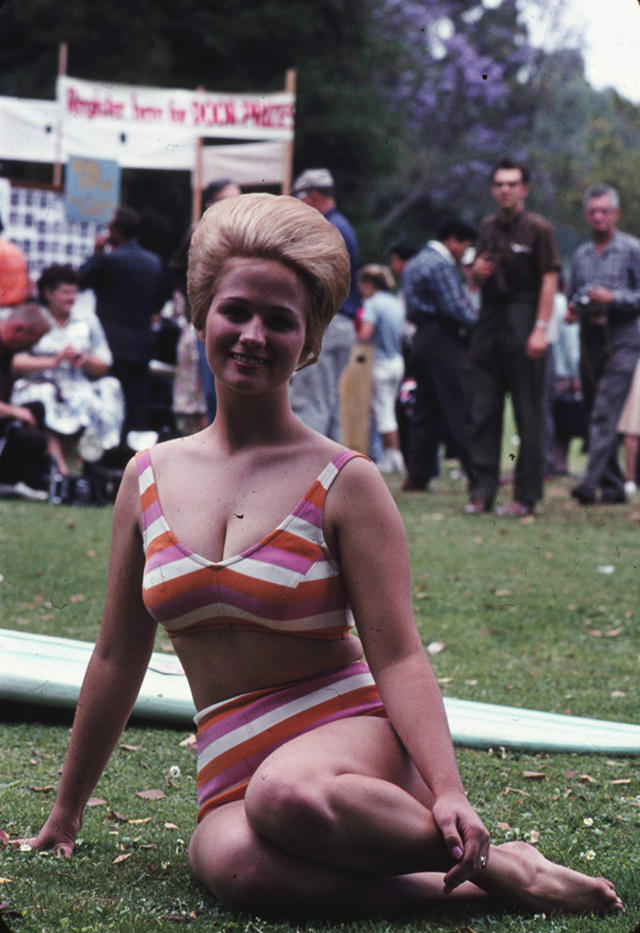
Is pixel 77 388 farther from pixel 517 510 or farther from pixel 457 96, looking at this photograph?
pixel 457 96

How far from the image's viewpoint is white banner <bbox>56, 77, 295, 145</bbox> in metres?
11.2

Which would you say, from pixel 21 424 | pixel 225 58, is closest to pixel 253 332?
pixel 21 424

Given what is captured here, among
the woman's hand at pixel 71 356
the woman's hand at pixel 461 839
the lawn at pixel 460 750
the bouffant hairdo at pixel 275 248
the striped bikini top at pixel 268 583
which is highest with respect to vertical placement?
the bouffant hairdo at pixel 275 248

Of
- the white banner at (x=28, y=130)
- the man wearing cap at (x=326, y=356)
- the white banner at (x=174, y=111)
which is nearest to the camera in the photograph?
the man wearing cap at (x=326, y=356)

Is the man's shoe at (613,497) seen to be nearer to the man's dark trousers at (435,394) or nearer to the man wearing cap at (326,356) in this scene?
the man's dark trousers at (435,394)

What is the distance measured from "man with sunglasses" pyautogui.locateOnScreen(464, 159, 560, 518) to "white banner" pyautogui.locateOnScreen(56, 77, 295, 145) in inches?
119

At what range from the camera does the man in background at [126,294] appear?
10.1 meters

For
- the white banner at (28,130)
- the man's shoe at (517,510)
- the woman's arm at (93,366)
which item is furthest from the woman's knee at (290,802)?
the white banner at (28,130)

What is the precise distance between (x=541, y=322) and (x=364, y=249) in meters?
19.3

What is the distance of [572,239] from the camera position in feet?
139

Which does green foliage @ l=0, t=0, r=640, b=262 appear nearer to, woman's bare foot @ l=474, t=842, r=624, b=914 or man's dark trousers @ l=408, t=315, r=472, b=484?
man's dark trousers @ l=408, t=315, r=472, b=484

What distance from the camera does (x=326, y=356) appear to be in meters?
8.29

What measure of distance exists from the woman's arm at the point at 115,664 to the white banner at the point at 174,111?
898 cm

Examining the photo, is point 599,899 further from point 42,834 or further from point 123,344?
point 123,344
